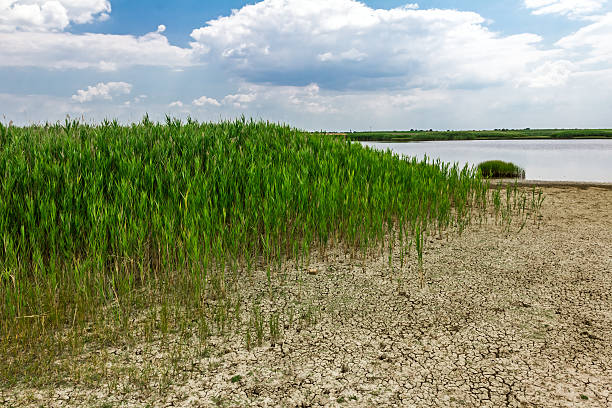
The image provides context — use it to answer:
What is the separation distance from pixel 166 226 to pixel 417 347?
2.21 meters

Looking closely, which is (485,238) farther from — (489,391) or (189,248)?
(189,248)

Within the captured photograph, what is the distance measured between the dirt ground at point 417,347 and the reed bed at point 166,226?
0.25 meters

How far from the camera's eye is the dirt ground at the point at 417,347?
84.9 inches

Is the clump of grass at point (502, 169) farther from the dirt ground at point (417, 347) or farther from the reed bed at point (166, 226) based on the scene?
the dirt ground at point (417, 347)

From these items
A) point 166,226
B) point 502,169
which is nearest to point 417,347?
point 166,226

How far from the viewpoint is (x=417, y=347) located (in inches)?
102

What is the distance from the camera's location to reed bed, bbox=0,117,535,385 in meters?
2.85

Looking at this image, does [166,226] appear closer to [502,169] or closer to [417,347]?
[417,347]

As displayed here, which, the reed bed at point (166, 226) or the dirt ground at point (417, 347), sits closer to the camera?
the dirt ground at point (417, 347)

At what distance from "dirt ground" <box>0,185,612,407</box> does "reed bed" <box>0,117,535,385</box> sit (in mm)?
252

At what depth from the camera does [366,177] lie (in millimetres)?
5500

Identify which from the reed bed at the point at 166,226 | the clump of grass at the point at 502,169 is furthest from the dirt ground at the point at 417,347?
the clump of grass at the point at 502,169

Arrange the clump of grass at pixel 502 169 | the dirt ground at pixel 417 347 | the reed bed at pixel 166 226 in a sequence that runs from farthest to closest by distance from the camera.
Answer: the clump of grass at pixel 502 169, the reed bed at pixel 166 226, the dirt ground at pixel 417 347

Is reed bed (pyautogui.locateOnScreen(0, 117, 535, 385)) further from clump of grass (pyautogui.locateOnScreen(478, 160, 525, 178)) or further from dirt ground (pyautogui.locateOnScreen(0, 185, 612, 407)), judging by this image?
clump of grass (pyautogui.locateOnScreen(478, 160, 525, 178))
